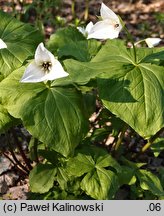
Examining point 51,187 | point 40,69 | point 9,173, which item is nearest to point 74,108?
point 40,69

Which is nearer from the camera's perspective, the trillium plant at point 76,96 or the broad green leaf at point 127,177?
the trillium plant at point 76,96

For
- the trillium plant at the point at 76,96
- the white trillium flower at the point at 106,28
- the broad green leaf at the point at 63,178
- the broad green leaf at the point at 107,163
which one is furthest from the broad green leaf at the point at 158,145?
the white trillium flower at the point at 106,28

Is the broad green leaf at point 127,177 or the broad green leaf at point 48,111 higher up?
the broad green leaf at point 48,111

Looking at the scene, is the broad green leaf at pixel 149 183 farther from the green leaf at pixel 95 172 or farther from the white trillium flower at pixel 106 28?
the white trillium flower at pixel 106 28

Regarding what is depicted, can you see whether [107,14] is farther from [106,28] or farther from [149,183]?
[149,183]

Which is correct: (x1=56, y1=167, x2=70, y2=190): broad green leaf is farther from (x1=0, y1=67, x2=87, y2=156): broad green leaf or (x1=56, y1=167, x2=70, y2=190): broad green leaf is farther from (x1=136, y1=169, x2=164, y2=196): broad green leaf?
(x1=136, y1=169, x2=164, y2=196): broad green leaf

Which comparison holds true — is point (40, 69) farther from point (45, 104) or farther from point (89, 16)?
point (89, 16)

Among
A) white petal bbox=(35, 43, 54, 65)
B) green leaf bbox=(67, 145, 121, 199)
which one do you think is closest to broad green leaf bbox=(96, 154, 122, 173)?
green leaf bbox=(67, 145, 121, 199)
